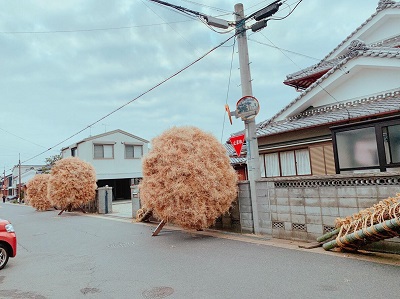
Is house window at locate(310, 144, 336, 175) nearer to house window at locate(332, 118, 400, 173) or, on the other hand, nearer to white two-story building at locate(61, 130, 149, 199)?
house window at locate(332, 118, 400, 173)

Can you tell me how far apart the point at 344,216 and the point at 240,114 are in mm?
4108

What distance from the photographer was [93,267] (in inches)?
251

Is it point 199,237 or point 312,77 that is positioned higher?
point 312,77

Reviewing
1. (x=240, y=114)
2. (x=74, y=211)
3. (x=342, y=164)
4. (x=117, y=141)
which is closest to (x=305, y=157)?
(x=342, y=164)

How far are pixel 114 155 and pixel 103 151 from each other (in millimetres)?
1244

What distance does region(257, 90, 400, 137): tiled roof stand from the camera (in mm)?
8281

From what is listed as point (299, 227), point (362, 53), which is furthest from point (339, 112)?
point (299, 227)

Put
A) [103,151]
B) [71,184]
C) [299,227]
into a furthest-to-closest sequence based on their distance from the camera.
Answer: [103,151] → [71,184] → [299,227]

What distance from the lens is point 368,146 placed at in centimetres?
766

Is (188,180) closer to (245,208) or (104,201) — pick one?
(245,208)

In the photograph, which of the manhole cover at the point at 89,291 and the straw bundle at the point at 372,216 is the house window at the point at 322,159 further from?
the manhole cover at the point at 89,291

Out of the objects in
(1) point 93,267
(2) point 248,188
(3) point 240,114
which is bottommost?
(1) point 93,267

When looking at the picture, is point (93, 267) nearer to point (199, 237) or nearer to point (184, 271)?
point (184, 271)

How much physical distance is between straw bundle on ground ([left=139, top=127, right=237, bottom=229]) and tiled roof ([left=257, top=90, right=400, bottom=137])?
308 cm
